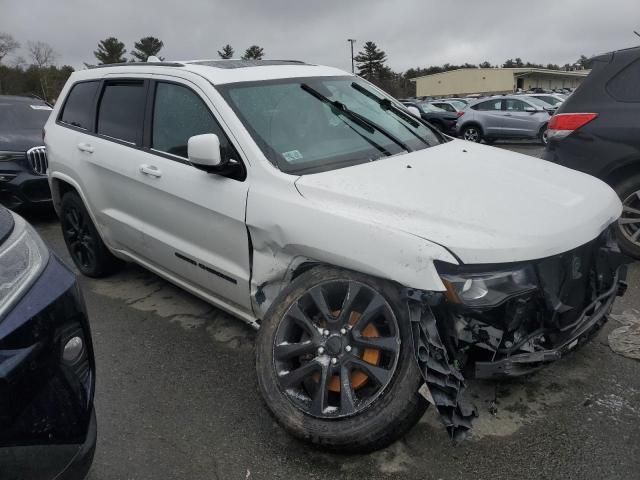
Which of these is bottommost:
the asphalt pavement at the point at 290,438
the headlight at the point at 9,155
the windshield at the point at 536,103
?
the asphalt pavement at the point at 290,438

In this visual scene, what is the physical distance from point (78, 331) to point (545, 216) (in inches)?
77.4

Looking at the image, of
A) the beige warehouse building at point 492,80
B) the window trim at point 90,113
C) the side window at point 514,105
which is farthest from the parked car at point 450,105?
the beige warehouse building at point 492,80

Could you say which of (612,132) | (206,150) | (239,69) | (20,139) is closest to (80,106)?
(239,69)

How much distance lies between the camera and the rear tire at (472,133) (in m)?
17.0

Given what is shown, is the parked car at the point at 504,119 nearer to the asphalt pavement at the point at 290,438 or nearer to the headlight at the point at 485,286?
the asphalt pavement at the point at 290,438

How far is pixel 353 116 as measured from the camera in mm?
3268

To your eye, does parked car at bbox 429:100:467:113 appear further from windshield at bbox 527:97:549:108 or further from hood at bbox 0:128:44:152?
hood at bbox 0:128:44:152

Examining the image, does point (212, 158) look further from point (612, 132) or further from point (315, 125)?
point (612, 132)

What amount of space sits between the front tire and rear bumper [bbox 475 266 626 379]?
1.05ft

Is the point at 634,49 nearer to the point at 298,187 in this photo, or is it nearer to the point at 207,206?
the point at 298,187

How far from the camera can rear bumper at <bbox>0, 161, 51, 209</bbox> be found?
20.6 feet

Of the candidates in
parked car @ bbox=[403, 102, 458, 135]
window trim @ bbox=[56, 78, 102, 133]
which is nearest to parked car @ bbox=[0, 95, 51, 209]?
window trim @ bbox=[56, 78, 102, 133]

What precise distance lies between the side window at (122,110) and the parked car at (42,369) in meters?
1.82

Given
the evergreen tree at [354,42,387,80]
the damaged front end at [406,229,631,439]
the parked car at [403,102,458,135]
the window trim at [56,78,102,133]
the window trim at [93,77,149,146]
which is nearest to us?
the damaged front end at [406,229,631,439]
